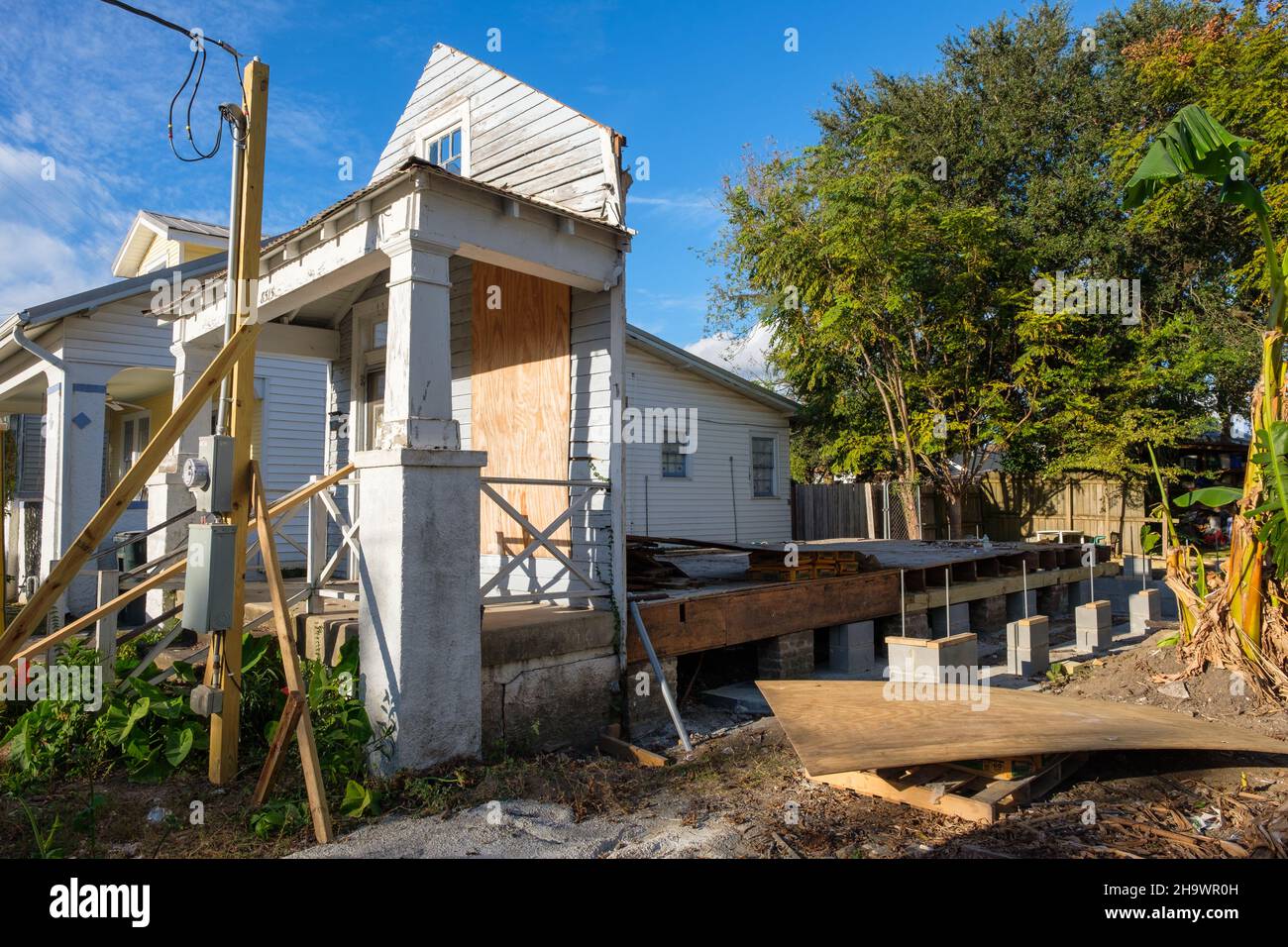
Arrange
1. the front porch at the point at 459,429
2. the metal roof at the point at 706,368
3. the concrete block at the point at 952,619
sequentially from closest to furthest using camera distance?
the front porch at the point at 459,429 → the concrete block at the point at 952,619 → the metal roof at the point at 706,368

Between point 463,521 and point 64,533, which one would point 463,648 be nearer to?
point 463,521

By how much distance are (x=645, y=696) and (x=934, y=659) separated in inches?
87.6

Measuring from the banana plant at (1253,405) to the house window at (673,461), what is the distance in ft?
37.5

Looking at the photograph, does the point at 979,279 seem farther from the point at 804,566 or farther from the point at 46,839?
the point at 46,839

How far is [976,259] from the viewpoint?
20.4m

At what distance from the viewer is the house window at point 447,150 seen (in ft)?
29.3

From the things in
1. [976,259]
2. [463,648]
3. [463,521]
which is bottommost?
[463,648]

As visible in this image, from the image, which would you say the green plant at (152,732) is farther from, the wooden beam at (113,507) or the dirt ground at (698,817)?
the wooden beam at (113,507)

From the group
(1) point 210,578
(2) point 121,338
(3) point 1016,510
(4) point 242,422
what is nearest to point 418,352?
(4) point 242,422

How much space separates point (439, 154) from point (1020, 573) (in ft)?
30.0

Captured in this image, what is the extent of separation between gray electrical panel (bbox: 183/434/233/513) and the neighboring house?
4042mm

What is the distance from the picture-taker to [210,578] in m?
4.51

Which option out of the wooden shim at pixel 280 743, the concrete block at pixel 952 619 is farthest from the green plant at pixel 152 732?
the concrete block at pixel 952 619
